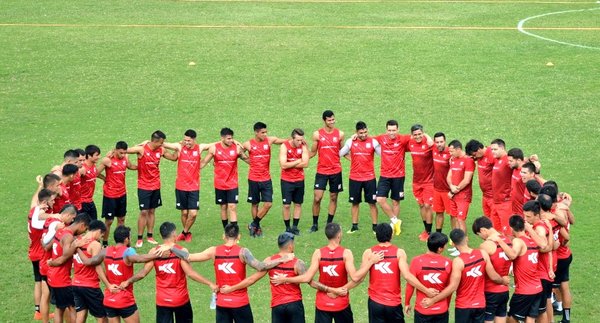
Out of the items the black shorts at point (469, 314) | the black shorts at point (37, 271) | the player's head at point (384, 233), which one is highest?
the player's head at point (384, 233)

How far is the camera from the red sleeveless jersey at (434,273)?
1564 cm

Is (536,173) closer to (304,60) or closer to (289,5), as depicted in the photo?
(304,60)

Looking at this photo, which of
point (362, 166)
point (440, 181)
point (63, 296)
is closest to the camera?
point (63, 296)

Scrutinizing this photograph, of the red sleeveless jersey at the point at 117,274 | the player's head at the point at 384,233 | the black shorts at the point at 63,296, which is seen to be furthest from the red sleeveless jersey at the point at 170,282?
the player's head at the point at 384,233

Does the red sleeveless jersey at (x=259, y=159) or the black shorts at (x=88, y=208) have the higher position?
the red sleeveless jersey at (x=259, y=159)

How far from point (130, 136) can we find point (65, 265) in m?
12.3

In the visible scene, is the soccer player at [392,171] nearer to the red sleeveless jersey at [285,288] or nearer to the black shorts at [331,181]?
the black shorts at [331,181]

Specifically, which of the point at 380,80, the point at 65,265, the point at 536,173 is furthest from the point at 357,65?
the point at 65,265

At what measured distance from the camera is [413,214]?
24.0m

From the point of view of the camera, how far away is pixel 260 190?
74.4 feet

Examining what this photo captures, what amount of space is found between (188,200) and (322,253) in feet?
22.8

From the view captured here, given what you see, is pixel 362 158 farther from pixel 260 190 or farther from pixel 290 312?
pixel 290 312

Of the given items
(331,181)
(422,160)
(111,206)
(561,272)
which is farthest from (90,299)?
(422,160)

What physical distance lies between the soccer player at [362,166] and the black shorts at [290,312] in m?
6.66
